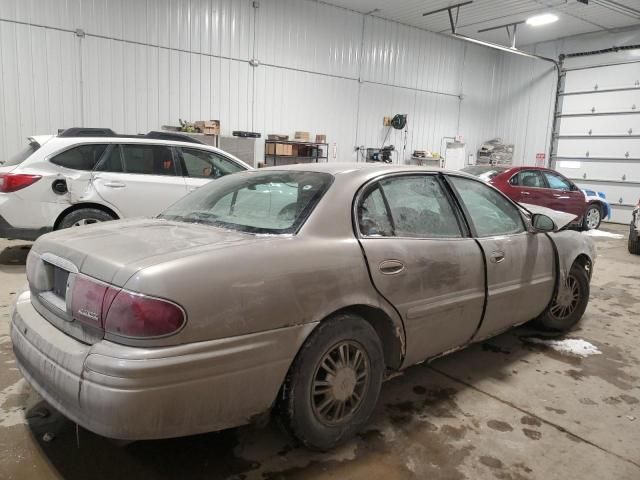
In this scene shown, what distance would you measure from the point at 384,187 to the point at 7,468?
2.21 meters

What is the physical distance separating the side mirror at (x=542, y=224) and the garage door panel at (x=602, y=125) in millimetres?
12956

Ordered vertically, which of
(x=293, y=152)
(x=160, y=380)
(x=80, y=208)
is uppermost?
(x=293, y=152)

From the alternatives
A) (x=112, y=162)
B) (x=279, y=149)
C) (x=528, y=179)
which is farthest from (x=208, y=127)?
(x=528, y=179)

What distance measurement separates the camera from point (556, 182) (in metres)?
10.3

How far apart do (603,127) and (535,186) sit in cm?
627

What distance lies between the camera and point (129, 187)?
214 inches

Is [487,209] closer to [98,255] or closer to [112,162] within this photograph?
[98,255]

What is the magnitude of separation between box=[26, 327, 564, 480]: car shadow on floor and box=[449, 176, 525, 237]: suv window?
3.88 feet

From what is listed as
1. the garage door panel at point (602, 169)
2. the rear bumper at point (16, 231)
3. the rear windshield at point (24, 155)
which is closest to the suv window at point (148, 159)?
the rear windshield at point (24, 155)

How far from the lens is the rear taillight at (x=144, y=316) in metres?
1.60

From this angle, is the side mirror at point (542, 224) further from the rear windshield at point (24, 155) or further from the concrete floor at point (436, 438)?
the rear windshield at point (24, 155)

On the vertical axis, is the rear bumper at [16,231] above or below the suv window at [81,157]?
below

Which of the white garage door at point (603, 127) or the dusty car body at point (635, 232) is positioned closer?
the dusty car body at point (635, 232)

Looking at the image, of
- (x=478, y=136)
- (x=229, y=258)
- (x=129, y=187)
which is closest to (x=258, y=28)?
(x=129, y=187)
